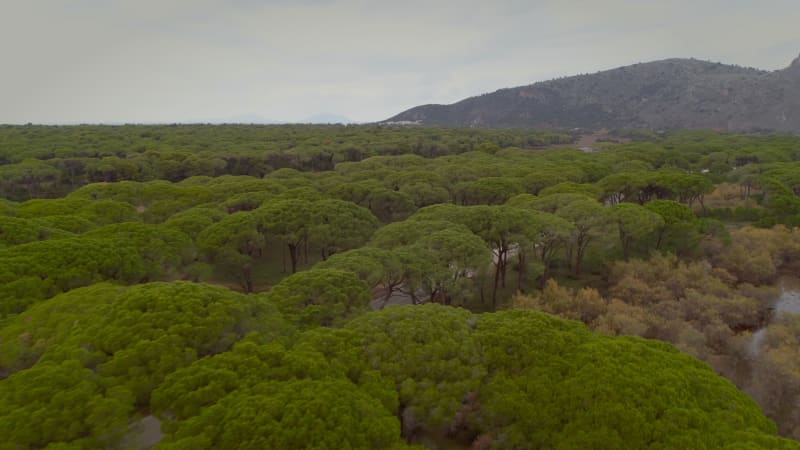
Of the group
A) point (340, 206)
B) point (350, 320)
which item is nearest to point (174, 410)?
point (350, 320)

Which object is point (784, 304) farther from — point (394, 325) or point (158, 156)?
point (158, 156)

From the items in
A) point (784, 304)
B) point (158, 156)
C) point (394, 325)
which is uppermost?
point (158, 156)

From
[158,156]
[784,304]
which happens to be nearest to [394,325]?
[784,304]

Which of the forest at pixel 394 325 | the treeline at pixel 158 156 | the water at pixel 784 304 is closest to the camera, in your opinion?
the forest at pixel 394 325

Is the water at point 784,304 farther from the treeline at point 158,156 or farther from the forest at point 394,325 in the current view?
the treeline at point 158,156

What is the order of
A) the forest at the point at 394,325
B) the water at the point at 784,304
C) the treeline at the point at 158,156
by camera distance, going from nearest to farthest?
the forest at the point at 394,325 < the water at the point at 784,304 < the treeline at the point at 158,156

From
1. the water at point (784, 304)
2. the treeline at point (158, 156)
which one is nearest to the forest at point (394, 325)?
the water at point (784, 304)

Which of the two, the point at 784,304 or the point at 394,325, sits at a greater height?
the point at 394,325

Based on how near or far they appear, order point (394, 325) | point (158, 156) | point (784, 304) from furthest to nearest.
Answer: point (158, 156), point (784, 304), point (394, 325)

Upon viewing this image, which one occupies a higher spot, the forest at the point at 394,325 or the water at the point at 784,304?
the forest at the point at 394,325
